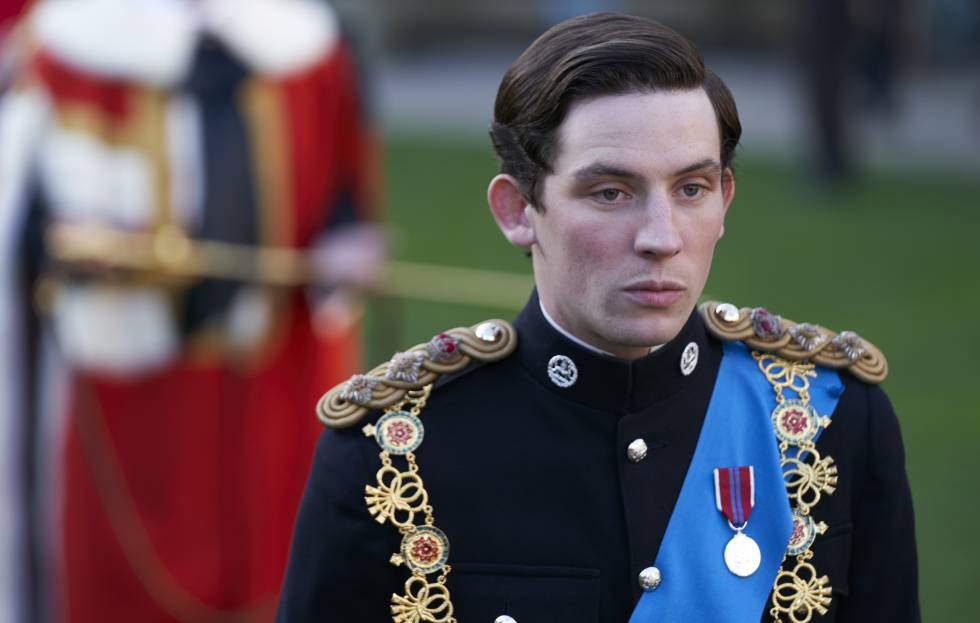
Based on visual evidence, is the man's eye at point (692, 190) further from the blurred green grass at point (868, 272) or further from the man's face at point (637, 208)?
the blurred green grass at point (868, 272)

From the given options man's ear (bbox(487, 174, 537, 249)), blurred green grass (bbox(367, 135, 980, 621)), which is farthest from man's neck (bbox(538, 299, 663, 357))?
blurred green grass (bbox(367, 135, 980, 621))

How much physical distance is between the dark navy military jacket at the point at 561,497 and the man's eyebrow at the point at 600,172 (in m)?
0.31

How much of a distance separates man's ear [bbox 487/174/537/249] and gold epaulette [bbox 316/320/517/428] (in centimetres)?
17

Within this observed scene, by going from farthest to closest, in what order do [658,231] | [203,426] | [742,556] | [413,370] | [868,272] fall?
[868,272] → [203,426] → [413,370] → [742,556] → [658,231]

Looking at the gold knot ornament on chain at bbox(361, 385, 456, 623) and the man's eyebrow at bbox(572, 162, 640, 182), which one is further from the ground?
the man's eyebrow at bbox(572, 162, 640, 182)

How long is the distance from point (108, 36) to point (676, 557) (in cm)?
339

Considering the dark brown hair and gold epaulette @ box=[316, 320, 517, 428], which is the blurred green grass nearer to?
gold epaulette @ box=[316, 320, 517, 428]

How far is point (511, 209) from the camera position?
266 cm

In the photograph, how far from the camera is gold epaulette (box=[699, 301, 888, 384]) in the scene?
2742 millimetres

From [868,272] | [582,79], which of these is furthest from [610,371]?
[868,272]

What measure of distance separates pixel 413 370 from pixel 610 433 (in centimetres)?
33

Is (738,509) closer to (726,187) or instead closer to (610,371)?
(610,371)

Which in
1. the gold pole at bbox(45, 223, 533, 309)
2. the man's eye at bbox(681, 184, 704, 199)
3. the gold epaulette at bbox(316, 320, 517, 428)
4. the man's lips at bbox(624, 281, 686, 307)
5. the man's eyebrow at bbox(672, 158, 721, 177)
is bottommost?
the gold epaulette at bbox(316, 320, 517, 428)

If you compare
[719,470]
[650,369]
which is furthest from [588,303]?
[719,470]
